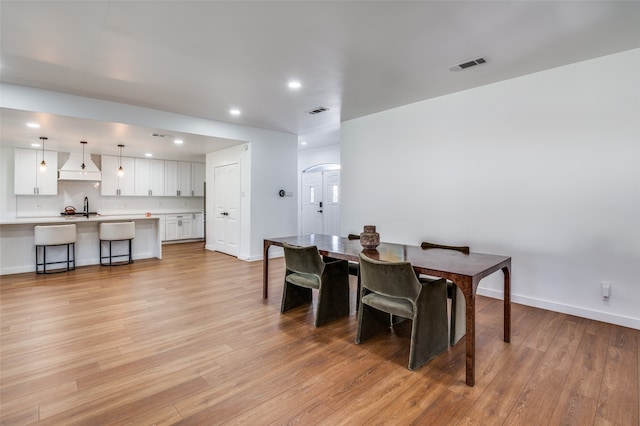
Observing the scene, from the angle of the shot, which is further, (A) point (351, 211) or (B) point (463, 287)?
(A) point (351, 211)

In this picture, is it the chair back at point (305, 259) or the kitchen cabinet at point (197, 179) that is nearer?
the chair back at point (305, 259)

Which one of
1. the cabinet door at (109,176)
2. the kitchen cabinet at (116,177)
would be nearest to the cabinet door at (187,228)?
the kitchen cabinet at (116,177)

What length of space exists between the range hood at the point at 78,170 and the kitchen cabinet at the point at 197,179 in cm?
222

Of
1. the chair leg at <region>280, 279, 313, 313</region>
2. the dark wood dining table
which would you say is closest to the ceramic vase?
the dark wood dining table

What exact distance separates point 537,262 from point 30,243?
286 inches

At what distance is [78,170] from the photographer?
6.76 meters

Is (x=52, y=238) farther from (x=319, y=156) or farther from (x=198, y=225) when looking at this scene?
(x=319, y=156)

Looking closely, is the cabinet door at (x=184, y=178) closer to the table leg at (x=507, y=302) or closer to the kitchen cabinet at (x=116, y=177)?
the kitchen cabinet at (x=116, y=177)

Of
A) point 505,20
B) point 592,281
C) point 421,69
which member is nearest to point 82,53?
point 421,69

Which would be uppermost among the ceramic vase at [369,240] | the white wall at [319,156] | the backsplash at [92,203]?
the white wall at [319,156]

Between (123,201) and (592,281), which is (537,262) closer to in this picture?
(592,281)

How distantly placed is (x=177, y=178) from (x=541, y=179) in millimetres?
8084

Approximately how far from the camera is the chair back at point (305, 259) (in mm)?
2951

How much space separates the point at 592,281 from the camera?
10.1 ft
